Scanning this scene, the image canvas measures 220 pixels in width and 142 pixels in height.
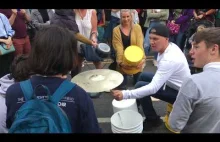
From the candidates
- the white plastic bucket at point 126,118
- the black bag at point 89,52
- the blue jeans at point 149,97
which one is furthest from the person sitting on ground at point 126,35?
the white plastic bucket at point 126,118

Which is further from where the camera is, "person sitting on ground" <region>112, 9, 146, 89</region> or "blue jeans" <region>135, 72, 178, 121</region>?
"person sitting on ground" <region>112, 9, 146, 89</region>

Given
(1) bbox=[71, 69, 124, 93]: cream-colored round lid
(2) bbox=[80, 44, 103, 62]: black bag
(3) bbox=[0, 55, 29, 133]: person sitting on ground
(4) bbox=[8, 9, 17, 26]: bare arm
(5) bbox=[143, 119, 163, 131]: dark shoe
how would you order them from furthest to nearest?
1. (4) bbox=[8, 9, 17, 26]: bare arm
2. (2) bbox=[80, 44, 103, 62]: black bag
3. (5) bbox=[143, 119, 163, 131]: dark shoe
4. (1) bbox=[71, 69, 124, 93]: cream-colored round lid
5. (3) bbox=[0, 55, 29, 133]: person sitting on ground

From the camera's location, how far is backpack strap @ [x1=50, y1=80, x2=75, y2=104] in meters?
1.58

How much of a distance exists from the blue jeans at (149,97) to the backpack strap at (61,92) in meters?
2.01

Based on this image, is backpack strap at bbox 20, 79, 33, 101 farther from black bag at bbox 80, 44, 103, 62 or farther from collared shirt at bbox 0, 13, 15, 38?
black bag at bbox 80, 44, 103, 62

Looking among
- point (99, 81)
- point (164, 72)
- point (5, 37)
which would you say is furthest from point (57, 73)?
point (5, 37)

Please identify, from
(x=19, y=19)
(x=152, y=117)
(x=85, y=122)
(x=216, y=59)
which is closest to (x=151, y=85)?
(x=152, y=117)

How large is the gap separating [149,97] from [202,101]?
1682mm

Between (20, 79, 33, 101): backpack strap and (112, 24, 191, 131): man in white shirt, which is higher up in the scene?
(20, 79, 33, 101): backpack strap

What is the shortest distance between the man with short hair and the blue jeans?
1184mm

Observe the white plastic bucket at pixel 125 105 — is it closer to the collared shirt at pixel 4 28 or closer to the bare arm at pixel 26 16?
the collared shirt at pixel 4 28

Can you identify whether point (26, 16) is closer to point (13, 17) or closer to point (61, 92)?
point (13, 17)

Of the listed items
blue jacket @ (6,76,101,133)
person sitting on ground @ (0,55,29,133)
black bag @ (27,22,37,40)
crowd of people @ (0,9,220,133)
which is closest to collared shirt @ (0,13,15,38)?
black bag @ (27,22,37,40)

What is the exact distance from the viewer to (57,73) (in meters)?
1.63
